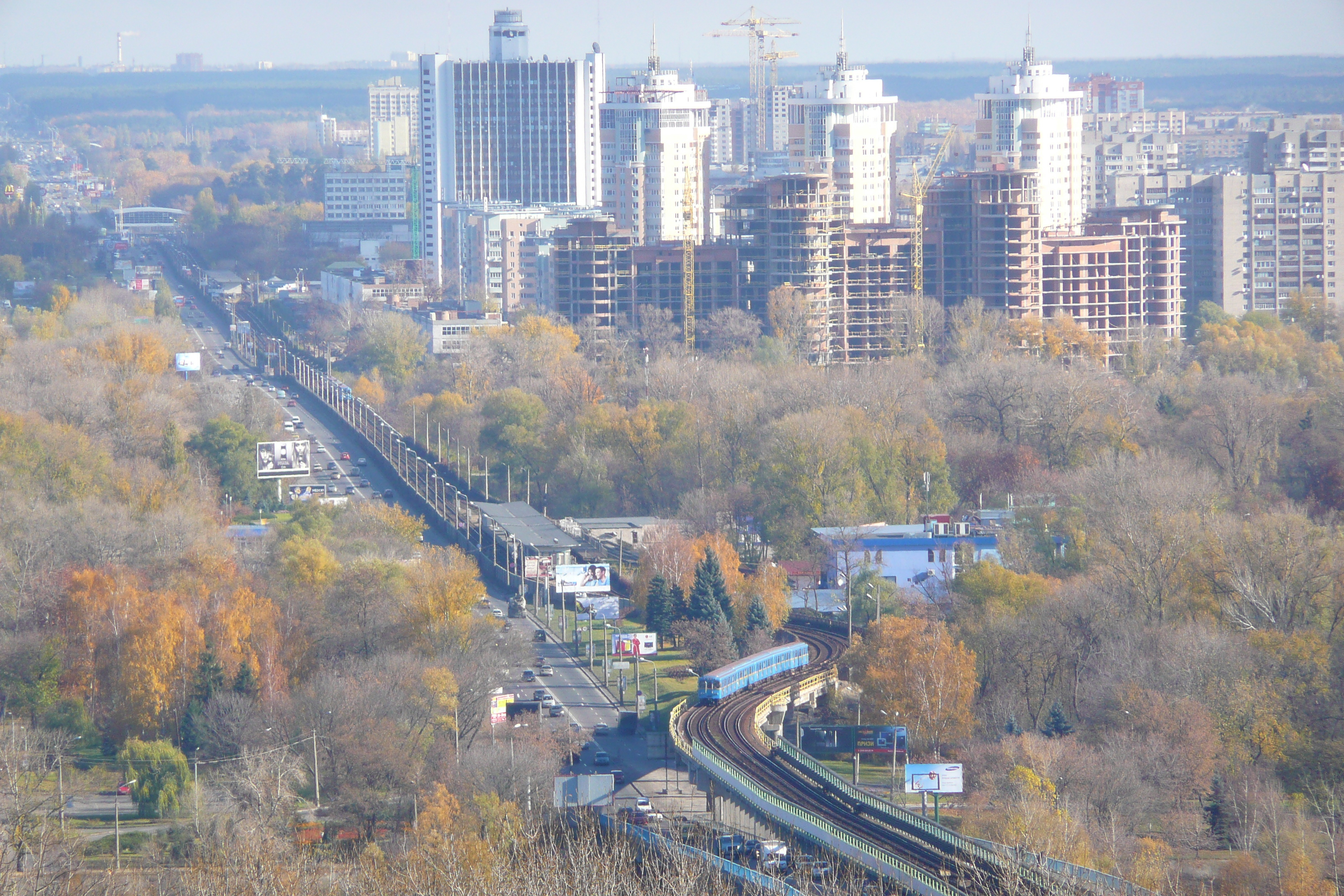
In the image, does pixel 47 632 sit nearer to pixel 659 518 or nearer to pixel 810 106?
pixel 659 518

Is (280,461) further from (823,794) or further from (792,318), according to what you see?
(823,794)

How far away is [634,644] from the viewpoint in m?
27.7

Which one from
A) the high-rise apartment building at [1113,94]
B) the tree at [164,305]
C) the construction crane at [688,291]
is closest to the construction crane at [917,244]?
the construction crane at [688,291]

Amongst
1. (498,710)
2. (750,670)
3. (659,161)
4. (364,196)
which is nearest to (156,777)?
(498,710)

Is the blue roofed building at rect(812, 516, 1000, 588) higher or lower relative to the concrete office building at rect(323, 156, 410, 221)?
lower

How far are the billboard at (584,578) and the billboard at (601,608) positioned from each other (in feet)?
0.59

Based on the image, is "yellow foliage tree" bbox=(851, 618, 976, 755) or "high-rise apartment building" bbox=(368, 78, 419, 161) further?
"high-rise apartment building" bbox=(368, 78, 419, 161)

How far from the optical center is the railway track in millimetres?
17281

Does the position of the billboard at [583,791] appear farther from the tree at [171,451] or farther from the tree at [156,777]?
the tree at [171,451]

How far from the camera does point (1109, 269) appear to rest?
181 ft

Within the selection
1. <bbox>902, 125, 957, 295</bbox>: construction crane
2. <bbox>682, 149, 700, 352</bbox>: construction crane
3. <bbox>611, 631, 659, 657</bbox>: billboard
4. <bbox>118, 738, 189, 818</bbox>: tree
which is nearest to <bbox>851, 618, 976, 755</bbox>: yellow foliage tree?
<bbox>611, 631, 659, 657</bbox>: billboard

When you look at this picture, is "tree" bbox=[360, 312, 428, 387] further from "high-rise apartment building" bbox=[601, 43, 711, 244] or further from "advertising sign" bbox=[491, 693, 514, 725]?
"advertising sign" bbox=[491, 693, 514, 725]

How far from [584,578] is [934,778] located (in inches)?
428

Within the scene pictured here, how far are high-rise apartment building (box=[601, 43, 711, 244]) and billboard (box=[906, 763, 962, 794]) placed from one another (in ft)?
141
